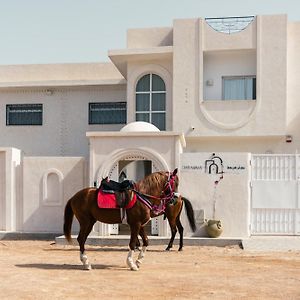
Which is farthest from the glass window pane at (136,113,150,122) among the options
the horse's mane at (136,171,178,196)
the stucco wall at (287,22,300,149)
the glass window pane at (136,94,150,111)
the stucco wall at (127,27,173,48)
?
the horse's mane at (136,171,178,196)

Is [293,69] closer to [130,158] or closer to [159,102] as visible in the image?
[159,102]

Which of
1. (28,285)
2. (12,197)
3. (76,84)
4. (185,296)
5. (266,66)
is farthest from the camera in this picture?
(76,84)

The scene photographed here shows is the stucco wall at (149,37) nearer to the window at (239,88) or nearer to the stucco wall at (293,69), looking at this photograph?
the window at (239,88)

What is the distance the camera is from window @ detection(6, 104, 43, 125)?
25.8 m

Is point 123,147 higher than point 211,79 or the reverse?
the reverse

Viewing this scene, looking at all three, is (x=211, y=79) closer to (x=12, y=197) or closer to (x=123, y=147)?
(x=123, y=147)

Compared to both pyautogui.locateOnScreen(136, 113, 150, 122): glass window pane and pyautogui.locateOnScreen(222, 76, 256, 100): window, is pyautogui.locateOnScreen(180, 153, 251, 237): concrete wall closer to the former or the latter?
pyautogui.locateOnScreen(222, 76, 256, 100): window

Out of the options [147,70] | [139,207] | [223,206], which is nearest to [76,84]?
[147,70]

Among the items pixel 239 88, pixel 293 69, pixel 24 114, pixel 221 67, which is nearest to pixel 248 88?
pixel 239 88

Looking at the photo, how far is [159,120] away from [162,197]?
11.3 m

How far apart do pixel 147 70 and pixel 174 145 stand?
6566 millimetres

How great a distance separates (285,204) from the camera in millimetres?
17312

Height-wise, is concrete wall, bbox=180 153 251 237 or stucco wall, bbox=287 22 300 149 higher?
stucco wall, bbox=287 22 300 149

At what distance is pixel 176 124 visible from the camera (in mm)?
21812
